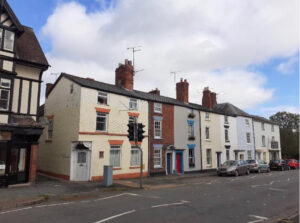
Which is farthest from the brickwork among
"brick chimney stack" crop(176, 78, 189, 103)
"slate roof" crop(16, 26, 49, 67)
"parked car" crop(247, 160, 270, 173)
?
"parked car" crop(247, 160, 270, 173)

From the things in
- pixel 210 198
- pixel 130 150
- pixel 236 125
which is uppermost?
pixel 236 125

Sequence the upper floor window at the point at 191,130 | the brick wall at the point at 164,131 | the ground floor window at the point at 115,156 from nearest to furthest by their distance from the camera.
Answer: the ground floor window at the point at 115,156
the brick wall at the point at 164,131
the upper floor window at the point at 191,130

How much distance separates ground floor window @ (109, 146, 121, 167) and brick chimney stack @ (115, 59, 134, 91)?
22.2 feet

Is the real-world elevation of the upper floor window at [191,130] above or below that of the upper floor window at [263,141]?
above

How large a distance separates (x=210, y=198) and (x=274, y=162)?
89.2 feet

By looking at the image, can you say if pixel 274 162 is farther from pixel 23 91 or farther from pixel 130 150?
pixel 23 91

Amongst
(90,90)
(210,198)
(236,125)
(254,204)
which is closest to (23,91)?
(90,90)

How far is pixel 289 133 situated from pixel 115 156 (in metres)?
54.1

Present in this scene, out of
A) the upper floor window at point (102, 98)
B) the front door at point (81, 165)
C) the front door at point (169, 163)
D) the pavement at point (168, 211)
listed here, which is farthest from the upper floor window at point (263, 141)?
the front door at point (81, 165)

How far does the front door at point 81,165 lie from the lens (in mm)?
18500

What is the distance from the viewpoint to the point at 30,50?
17375 mm

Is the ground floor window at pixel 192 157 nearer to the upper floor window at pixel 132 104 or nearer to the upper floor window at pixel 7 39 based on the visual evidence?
the upper floor window at pixel 132 104

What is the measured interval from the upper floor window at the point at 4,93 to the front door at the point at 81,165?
611 centimetres

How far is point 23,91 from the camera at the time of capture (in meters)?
16.2
